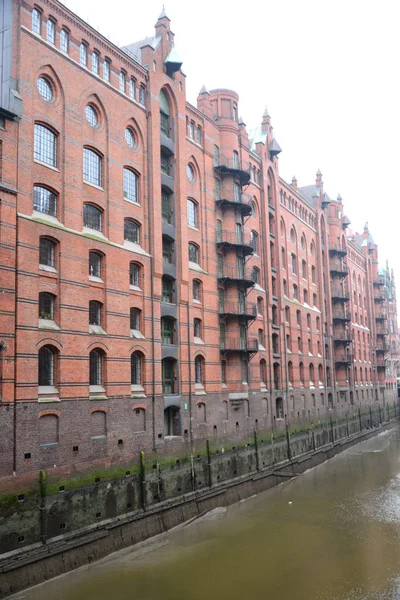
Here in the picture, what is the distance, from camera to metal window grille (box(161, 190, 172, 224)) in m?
30.0

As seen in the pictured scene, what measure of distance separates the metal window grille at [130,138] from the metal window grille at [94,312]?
334 inches

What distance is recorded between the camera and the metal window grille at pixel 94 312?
24.1 metres

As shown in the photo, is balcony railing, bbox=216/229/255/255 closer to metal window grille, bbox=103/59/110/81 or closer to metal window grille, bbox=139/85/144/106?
metal window grille, bbox=139/85/144/106

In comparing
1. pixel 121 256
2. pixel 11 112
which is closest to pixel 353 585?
pixel 121 256

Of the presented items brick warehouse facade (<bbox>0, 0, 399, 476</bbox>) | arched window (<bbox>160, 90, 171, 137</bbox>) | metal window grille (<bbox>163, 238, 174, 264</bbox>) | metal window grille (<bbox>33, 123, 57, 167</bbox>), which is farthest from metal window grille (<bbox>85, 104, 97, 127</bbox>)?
metal window grille (<bbox>163, 238, 174, 264</bbox>)

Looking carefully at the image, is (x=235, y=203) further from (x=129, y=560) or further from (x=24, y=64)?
(x=129, y=560)

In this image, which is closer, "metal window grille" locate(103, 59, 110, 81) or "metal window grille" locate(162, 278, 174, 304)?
"metal window grille" locate(103, 59, 110, 81)

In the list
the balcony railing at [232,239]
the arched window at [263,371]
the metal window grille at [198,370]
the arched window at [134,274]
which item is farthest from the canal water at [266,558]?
the balcony railing at [232,239]

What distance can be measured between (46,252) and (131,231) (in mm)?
5843

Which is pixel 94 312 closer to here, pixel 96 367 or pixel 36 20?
pixel 96 367

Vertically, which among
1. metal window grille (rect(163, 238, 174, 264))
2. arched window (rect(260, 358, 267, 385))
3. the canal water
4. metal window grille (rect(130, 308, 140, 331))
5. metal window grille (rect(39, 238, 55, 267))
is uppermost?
metal window grille (rect(163, 238, 174, 264))

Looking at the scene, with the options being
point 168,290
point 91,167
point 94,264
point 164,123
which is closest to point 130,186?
point 91,167

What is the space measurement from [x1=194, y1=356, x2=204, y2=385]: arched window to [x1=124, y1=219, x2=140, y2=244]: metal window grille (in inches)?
313

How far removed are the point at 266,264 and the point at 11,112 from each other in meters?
24.7
